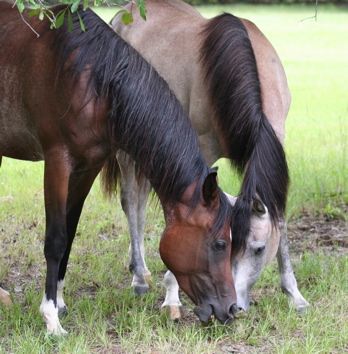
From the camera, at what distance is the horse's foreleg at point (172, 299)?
498cm

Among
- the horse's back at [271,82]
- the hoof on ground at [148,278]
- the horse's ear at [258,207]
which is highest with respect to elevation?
the horse's back at [271,82]

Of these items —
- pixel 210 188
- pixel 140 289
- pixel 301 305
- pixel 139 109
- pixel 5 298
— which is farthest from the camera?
pixel 140 289

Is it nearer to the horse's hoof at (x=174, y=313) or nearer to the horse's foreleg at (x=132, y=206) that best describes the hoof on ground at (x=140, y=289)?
the horse's foreleg at (x=132, y=206)

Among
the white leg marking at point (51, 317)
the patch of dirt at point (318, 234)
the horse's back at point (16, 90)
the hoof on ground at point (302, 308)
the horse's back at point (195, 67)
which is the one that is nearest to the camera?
the white leg marking at point (51, 317)

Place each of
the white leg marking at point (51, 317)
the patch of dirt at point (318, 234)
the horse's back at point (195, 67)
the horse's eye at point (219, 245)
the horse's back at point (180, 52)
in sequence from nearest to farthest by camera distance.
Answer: the horse's eye at point (219, 245)
the white leg marking at point (51, 317)
the horse's back at point (195, 67)
the horse's back at point (180, 52)
the patch of dirt at point (318, 234)

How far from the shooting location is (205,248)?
14.4 feet

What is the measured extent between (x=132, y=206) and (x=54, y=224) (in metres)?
1.57

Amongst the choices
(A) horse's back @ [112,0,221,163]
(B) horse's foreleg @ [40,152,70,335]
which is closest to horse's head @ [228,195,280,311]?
(A) horse's back @ [112,0,221,163]

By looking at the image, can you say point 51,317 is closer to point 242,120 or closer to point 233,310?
point 233,310

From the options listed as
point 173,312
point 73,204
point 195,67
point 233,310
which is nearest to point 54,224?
point 73,204

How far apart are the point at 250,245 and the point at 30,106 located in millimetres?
1479


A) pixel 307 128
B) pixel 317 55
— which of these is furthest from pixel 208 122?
pixel 317 55

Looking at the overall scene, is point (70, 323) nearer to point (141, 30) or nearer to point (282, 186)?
point (282, 186)

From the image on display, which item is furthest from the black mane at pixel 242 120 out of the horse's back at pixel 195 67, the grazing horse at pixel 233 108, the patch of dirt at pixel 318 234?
the patch of dirt at pixel 318 234
